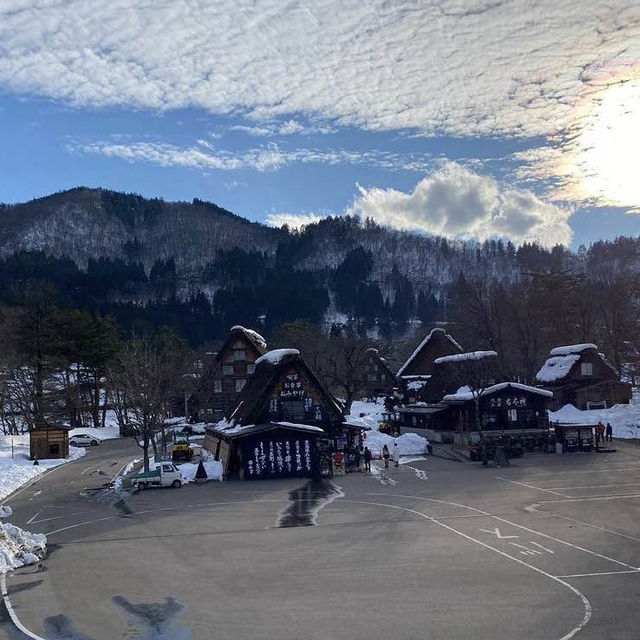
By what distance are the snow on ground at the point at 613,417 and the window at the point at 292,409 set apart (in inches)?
994

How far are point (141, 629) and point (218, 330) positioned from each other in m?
127

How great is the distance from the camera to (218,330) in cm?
13738

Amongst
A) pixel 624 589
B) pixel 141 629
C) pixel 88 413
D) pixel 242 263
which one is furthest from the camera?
pixel 242 263

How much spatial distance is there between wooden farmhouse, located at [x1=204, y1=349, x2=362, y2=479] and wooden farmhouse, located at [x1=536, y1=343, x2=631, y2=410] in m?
27.2

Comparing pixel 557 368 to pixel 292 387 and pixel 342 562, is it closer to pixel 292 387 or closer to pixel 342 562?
pixel 292 387

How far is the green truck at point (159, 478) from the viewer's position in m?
31.6

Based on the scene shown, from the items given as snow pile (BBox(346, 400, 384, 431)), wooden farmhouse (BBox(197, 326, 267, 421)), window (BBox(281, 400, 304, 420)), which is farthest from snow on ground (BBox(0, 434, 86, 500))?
snow pile (BBox(346, 400, 384, 431))

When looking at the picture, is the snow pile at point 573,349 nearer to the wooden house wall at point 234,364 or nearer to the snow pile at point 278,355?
the snow pile at point 278,355

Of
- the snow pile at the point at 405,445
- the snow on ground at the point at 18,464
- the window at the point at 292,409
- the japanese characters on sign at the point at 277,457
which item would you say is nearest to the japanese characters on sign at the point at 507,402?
the snow pile at the point at 405,445

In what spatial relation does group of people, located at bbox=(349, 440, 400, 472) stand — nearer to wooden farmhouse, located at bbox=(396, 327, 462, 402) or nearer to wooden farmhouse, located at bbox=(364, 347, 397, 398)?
wooden farmhouse, located at bbox=(396, 327, 462, 402)

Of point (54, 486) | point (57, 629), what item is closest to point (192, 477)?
point (54, 486)

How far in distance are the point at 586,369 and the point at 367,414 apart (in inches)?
934

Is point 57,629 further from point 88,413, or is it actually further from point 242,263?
point 242,263

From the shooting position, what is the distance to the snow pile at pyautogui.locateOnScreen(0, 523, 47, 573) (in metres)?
16.9
